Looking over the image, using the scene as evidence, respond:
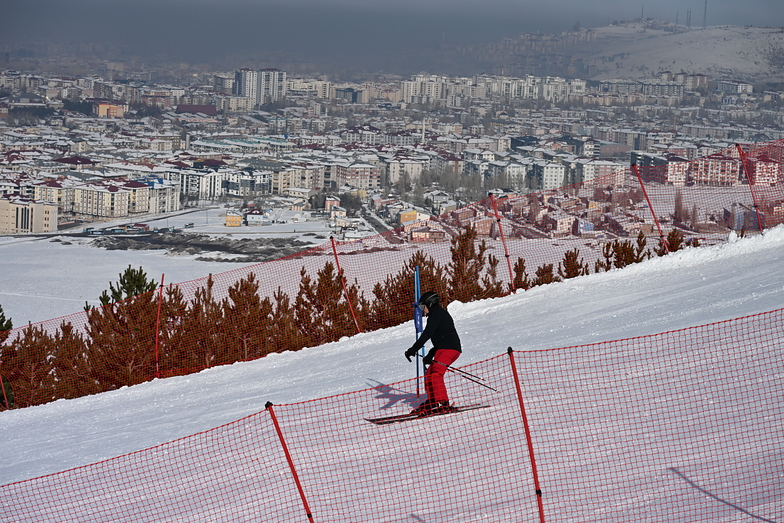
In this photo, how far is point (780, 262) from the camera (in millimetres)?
8328

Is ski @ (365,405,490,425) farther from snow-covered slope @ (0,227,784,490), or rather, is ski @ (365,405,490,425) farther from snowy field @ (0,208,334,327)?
snowy field @ (0,208,334,327)

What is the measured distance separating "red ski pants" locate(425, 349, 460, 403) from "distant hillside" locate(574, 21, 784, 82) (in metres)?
164

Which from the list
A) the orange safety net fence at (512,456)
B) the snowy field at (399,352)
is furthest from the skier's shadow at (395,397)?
the snowy field at (399,352)

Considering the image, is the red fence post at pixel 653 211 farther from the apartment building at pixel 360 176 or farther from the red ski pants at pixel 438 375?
the apartment building at pixel 360 176

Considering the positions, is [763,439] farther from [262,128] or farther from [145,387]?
[262,128]

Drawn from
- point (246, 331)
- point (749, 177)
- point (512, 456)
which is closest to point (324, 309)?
point (246, 331)

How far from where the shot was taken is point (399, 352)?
291 inches

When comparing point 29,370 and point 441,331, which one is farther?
point 29,370

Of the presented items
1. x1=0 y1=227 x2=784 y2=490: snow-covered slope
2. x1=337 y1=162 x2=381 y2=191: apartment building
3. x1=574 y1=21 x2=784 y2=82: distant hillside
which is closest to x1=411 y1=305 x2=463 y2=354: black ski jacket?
x1=0 y1=227 x2=784 y2=490: snow-covered slope

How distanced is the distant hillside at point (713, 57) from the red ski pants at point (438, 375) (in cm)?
16361

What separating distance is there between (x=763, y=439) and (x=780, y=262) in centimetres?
444

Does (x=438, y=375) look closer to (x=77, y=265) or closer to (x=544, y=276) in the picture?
(x=544, y=276)

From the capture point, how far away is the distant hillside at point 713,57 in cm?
16275

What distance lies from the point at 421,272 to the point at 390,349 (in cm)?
180
